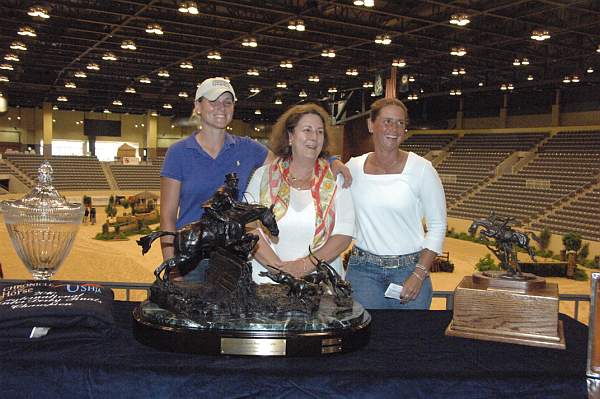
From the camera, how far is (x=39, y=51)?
18.4 meters

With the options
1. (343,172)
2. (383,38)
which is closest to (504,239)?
(343,172)

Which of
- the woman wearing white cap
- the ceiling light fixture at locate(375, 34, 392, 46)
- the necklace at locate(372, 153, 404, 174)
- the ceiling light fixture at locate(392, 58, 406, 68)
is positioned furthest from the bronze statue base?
the ceiling light fixture at locate(392, 58, 406, 68)

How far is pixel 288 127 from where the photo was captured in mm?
2242

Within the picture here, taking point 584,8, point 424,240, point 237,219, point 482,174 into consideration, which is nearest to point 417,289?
point 424,240

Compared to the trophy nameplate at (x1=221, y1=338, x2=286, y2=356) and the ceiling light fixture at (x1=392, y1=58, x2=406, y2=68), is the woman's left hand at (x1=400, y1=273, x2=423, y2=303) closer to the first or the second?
the trophy nameplate at (x1=221, y1=338, x2=286, y2=356)

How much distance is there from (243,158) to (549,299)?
1.32m

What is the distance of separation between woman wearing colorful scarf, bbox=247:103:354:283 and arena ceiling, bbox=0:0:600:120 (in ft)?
32.2

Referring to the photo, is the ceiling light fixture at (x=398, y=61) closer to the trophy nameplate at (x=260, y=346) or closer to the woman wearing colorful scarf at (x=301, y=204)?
the woman wearing colorful scarf at (x=301, y=204)

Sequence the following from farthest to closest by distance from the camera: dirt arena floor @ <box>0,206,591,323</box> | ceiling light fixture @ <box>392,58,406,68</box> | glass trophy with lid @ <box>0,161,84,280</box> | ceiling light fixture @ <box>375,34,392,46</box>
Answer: ceiling light fixture @ <box>392,58,406,68</box>
ceiling light fixture @ <box>375,34,392,46</box>
dirt arena floor @ <box>0,206,591,323</box>
glass trophy with lid @ <box>0,161,84,280</box>

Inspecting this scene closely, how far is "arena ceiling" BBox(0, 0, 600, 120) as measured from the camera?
41.3ft

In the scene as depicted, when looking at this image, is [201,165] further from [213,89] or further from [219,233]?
[219,233]

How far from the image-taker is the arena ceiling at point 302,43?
495 inches

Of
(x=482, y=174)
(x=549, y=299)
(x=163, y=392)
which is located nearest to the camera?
(x=163, y=392)

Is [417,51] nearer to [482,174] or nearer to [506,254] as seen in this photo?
[482,174]
